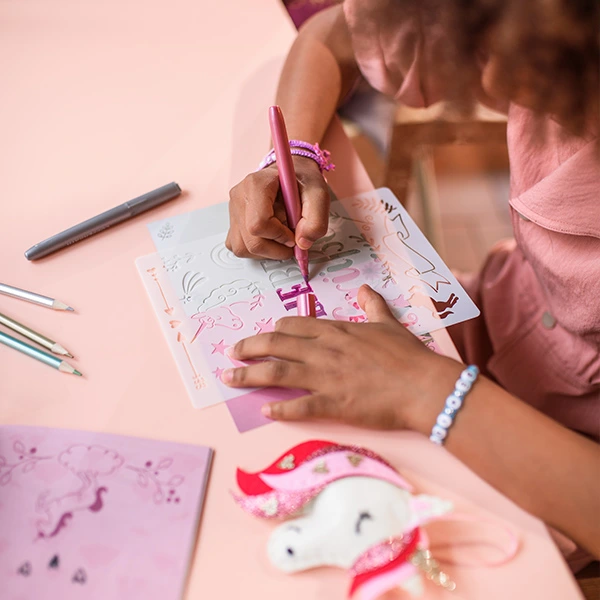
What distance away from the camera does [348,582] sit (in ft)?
1.25

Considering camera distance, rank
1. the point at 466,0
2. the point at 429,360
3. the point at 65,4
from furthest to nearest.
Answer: the point at 65,4, the point at 429,360, the point at 466,0

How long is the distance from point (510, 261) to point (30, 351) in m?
0.58

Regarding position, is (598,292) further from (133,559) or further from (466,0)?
(133,559)

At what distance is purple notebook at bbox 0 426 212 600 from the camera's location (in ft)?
1.26

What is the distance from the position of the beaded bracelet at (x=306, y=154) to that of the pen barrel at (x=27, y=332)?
273 millimetres

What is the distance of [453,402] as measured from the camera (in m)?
0.44

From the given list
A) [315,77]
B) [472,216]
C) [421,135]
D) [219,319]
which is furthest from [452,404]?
[472,216]

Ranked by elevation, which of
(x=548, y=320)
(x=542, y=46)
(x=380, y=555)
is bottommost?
(x=548, y=320)

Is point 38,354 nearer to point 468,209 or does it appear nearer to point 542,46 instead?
point 542,46

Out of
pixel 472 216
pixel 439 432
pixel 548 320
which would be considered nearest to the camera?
pixel 439 432

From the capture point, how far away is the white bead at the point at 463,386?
0.45m

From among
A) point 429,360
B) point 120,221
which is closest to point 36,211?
point 120,221

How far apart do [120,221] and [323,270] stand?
0.72ft

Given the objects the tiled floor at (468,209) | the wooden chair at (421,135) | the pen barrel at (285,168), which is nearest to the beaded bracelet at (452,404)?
the pen barrel at (285,168)
